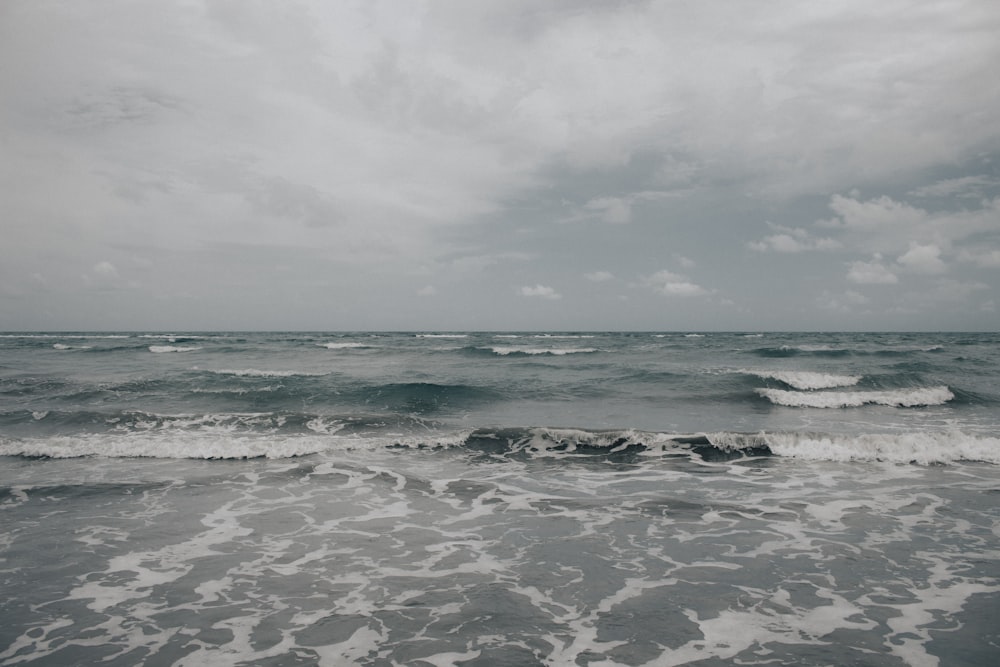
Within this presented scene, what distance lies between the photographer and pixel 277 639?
5473 mm

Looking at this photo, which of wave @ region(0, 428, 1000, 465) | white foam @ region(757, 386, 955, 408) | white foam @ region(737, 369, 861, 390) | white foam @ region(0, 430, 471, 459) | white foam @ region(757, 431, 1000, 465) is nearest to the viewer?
white foam @ region(757, 431, 1000, 465)

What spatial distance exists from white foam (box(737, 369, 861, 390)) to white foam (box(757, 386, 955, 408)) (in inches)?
125

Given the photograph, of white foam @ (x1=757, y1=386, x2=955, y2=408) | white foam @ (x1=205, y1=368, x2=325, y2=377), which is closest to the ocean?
white foam @ (x1=757, y1=386, x2=955, y2=408)

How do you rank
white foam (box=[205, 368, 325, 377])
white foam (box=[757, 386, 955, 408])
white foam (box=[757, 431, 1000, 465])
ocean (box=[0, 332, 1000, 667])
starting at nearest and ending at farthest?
ocean (box=[0, 332, 1000, 667]) < white foam (box=[757, 431, 1000, 465]) < white foam (box=[757, 386, 955, 408]) < white foam (box=[205, 368, 325, 377])

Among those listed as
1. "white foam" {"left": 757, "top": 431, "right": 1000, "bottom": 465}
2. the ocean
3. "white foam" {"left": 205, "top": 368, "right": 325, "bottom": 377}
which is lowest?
the ocean

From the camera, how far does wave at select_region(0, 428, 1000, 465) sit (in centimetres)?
1309

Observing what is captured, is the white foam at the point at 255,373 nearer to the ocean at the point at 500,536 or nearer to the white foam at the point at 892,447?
the ocean at the point at 500,536

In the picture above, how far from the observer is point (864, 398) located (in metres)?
20.7

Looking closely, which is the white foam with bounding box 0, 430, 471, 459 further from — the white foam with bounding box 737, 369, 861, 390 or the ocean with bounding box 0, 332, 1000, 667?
the white foam with bounding box 737, 369, 861, 390

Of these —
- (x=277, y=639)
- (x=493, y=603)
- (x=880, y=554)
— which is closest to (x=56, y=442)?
(x=277, y=639)

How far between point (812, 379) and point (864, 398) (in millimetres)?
5510

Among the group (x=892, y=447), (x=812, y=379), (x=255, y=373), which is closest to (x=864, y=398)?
(x=812, y=379)

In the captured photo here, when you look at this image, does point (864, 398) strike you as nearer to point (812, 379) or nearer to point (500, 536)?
point (812, 379)

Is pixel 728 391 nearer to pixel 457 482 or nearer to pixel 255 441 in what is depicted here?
pixel 457 482
